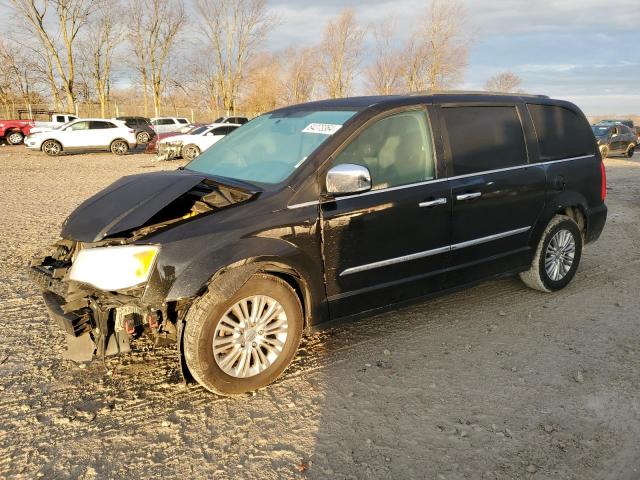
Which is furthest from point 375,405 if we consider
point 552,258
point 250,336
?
point 552,258

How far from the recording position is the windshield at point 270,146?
351 centimetres

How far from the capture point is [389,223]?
11.6 ft

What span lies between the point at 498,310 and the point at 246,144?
2.66 meters

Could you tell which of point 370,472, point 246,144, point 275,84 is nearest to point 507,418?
point 370,472

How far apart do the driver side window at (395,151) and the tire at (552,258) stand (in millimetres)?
1628

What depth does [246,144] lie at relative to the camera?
414 centimetres

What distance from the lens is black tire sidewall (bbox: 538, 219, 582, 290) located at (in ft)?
15.4

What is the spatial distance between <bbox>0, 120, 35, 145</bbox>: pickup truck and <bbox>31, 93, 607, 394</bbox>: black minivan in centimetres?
2813

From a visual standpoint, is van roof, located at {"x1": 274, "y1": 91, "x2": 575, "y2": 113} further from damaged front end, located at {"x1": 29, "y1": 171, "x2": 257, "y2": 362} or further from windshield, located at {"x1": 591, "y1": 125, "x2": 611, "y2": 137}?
windshield, located at {"x1": 591, "y1": 125, "x2": 611, "y2": 137}

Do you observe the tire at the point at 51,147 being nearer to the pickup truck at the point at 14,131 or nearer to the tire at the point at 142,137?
the tire at the point at 142,137

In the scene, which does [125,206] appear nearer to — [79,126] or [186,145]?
[186,145]

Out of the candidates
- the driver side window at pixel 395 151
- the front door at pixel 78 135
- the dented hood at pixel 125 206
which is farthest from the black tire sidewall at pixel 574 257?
the front door at pixel 78 135

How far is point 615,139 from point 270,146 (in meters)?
22.8

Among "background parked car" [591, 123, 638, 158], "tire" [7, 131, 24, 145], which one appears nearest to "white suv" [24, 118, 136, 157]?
"tire" [7, 131, 24, 145]
